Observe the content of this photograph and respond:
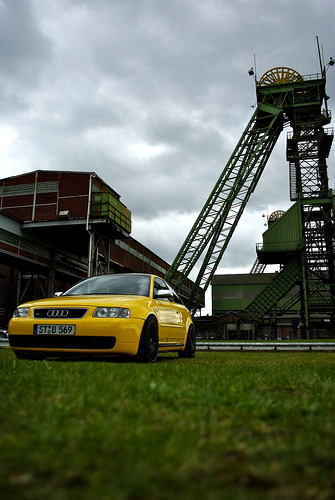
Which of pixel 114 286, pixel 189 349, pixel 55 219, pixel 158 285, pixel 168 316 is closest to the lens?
pixel 114 286

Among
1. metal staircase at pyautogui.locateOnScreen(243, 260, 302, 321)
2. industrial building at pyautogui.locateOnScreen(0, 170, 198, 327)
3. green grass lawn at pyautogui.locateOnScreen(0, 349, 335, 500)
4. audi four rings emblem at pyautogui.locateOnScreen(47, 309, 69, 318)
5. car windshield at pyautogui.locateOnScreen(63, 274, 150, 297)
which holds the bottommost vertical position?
green grass lawn at pyautogui.locateOnScreen(0, 349, 335, 500)

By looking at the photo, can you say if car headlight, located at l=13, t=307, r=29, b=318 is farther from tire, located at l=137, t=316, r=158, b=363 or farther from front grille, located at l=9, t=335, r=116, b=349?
tire, located at l=137, t=316, r=158, b=363

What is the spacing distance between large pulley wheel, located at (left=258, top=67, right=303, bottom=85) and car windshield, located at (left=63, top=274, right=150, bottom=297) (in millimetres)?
31868

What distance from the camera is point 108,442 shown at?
4.55 feet

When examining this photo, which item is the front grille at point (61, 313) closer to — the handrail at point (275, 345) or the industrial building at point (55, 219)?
the handrail at point (275, 345)

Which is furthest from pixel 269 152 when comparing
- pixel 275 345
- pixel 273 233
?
pixel 275 345

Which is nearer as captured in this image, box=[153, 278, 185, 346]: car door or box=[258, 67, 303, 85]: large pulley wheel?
box=[153, 278, 185, 346]: car door

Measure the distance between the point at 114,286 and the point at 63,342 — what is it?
5.03 ft

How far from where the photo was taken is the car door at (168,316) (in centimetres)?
623

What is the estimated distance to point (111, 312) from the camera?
5.22 metres

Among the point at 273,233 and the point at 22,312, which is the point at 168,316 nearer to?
the point at 22,312

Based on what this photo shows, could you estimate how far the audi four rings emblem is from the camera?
208 inches

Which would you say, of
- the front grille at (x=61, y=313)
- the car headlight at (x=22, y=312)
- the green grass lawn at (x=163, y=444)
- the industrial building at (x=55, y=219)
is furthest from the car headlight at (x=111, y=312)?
the industrial building at (x=55, y=219)

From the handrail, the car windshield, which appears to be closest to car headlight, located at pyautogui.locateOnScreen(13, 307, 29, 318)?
the car windshield
